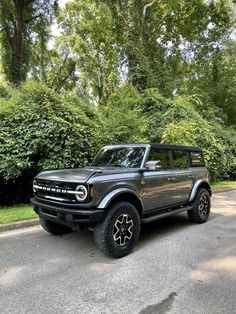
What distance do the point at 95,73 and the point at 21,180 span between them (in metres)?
17.7

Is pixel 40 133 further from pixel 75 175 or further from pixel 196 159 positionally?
pixel 196 159

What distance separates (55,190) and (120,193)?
3.39ft

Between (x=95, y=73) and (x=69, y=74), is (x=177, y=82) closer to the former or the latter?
(x=95, y=73)

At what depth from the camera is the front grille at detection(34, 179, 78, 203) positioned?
13.0ft

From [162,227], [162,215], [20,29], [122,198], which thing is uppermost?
[20,29]

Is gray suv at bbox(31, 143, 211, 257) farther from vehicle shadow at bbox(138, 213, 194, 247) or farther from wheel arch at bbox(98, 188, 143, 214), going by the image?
vehicle shadow at bbox(138, 213, 194, 247)

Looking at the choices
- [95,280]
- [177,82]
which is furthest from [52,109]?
[177,82]

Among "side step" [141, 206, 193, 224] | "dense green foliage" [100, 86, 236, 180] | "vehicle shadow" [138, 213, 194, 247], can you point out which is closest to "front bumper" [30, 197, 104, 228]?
"side step" [141, 206, 193, 224]

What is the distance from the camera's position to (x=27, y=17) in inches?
682

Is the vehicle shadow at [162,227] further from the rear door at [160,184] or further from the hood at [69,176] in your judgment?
the hood at [69,176]

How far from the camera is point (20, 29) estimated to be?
1616 cm

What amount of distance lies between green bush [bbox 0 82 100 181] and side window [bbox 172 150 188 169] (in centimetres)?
297

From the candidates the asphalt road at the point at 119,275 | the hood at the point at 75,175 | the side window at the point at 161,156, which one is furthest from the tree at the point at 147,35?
the asphalt road at the point at 119,275

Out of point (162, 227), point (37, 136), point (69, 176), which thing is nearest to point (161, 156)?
point (162, 227)
